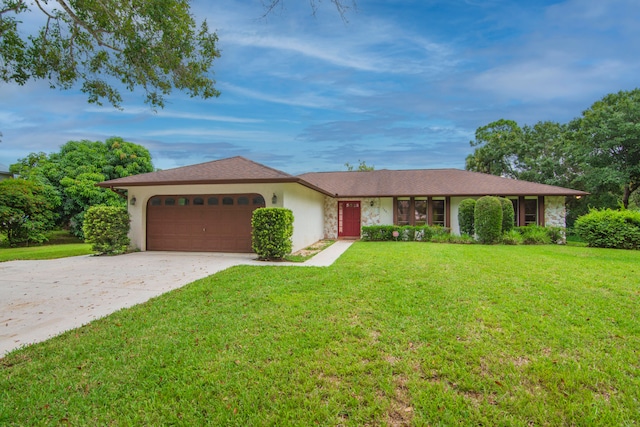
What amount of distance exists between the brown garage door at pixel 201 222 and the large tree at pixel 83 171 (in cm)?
936

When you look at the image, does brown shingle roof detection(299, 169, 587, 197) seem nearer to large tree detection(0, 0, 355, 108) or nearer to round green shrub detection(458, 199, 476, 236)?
round green shrub detection(458, 199, 476, 236)

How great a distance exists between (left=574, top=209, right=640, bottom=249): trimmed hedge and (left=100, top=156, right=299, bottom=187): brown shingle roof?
13.0 meters

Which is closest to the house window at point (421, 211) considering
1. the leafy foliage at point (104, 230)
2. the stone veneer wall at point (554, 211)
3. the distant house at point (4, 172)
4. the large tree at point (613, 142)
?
the stone veneer wall at point (554, 211)

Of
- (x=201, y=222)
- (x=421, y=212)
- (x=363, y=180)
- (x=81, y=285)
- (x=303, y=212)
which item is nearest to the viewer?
(x=81, y=285)

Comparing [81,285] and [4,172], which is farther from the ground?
[4,172]

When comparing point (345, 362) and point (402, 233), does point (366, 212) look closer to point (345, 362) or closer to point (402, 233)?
point (402, 233)

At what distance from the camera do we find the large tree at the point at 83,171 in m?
19.1

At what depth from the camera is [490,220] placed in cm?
1370

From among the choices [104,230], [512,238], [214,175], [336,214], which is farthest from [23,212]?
[512,238]

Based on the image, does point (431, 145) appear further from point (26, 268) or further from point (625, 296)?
point (26, 268)

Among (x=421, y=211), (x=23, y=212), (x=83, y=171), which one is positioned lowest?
(x=421, y=211)

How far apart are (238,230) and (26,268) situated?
19.7 feet

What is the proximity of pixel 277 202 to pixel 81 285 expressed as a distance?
5903mm

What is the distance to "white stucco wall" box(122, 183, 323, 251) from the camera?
36.1ft
